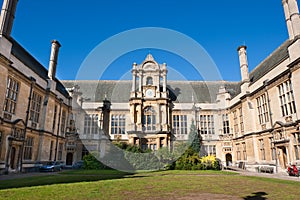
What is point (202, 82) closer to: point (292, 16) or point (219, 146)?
point (219, 146)

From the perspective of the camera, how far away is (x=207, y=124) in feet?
91.3

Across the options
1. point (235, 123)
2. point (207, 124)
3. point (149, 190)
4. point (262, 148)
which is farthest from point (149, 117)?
point (149, 190)

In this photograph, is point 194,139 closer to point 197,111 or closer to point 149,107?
point 197,111

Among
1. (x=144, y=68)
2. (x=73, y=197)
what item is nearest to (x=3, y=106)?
(x=73, y=197)

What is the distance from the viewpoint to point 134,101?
26.0 metres

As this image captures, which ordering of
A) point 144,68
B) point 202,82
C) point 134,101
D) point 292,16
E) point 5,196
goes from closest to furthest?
1. point 5,196
2. point 292,16
3. point 134,101
4. point 144,68
5. point 202,82

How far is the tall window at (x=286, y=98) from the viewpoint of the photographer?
1566 cm

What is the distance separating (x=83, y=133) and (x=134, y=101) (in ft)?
25.3

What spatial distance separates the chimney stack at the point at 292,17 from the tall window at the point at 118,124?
65.2ft

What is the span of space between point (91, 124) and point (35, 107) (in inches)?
333

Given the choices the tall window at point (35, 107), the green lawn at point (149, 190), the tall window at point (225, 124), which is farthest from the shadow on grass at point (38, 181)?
the tall window at point (225, 124)

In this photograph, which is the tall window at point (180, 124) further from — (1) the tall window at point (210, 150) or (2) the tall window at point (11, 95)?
(2) the tall window at point (11, 95)

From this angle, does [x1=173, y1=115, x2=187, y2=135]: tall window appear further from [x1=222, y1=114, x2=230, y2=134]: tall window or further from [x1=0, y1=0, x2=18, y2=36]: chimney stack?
[x1=0, y1=0, x2=18, y2=36]: chimney stack

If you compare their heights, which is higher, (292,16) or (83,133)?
(292,16)
